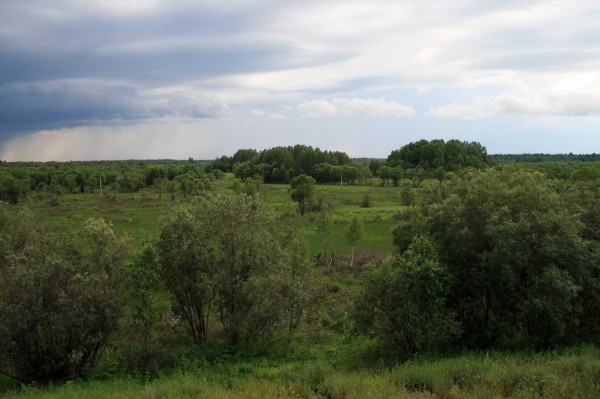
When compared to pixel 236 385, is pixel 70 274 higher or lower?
higher

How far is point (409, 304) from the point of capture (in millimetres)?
20750

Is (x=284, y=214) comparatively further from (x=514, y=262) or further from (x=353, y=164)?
(x=353, y=164)

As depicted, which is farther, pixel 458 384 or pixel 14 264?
pixel 14 264

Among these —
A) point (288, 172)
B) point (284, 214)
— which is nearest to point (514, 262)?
point (284, 214)

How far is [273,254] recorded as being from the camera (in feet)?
82.4

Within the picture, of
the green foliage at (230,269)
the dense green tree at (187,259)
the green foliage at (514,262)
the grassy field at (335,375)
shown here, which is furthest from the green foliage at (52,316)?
the green foliage at (514,262)

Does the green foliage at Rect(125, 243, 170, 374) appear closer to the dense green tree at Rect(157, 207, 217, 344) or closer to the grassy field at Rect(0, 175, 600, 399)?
the grassy field at Rect(0, 175, 600, 399)

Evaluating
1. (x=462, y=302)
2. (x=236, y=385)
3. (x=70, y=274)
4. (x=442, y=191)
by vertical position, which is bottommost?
(x=236, y=385)

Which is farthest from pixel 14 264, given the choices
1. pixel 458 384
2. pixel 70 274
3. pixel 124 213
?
pixel 124 213

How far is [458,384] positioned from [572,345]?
333 inches

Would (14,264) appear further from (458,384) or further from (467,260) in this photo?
(467,260)

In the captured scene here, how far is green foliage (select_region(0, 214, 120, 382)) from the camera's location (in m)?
20.0

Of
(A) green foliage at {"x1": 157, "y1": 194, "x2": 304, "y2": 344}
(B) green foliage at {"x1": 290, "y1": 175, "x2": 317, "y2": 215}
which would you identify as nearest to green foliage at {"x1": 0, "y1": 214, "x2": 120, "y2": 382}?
(A) green foliage at {"x1": 157, "y1": 194, "x2": 304, "y2": 344}

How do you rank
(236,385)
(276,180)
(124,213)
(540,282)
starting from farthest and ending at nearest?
(276,180) < (124,213) < (540,282) < (236,385)
